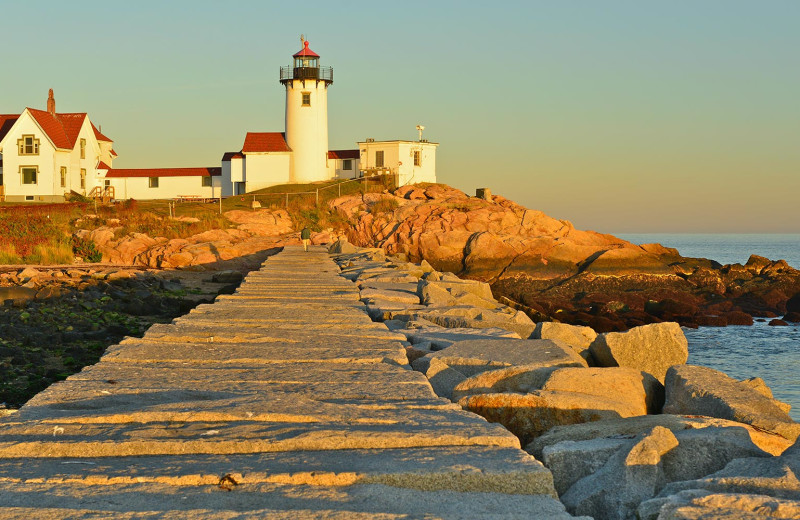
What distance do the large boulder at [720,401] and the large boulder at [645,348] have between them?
1.76m

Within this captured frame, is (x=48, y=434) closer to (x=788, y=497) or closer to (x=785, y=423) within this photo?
(x=788, y=497)

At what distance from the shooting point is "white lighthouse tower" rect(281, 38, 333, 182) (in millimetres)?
50562

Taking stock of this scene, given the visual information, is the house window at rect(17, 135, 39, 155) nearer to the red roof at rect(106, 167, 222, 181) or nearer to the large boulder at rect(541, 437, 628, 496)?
the red roof at rect(106, 167, 222, 181)

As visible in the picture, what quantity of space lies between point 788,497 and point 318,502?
6.06ft

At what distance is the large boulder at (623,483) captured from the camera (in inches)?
140

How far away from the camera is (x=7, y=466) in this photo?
330cm

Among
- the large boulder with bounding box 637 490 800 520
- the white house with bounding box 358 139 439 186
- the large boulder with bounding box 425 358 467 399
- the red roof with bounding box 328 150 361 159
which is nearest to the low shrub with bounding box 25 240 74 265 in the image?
the large boulder with bounding box 425 358 467 399

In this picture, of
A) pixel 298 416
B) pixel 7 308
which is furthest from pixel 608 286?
pixel 298 416

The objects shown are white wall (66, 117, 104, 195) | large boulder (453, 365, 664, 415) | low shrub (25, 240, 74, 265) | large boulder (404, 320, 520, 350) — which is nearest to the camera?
large boulder (453, 365, 664, 415)

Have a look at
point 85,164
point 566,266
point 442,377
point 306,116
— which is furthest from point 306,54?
point 442,377

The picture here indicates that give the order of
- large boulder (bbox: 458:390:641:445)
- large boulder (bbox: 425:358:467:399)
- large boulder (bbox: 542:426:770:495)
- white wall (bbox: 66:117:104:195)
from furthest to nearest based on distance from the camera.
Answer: white wall (bbox: 66:117:104:195)
large boulder (bbox: 425:358:467:399)
large boulder (bbox: 458:390:641:445)
large boulder (bbox: 542:426:770:495)

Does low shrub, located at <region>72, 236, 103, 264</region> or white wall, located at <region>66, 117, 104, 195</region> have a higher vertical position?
white wall, located at <region>66, 117, 104, 195</region>

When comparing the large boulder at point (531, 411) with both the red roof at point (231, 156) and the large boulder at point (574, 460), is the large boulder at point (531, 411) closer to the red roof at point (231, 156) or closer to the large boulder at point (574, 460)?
the large boulder at point (574, 460)

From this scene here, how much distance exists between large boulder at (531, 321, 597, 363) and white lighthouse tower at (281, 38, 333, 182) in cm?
4213
